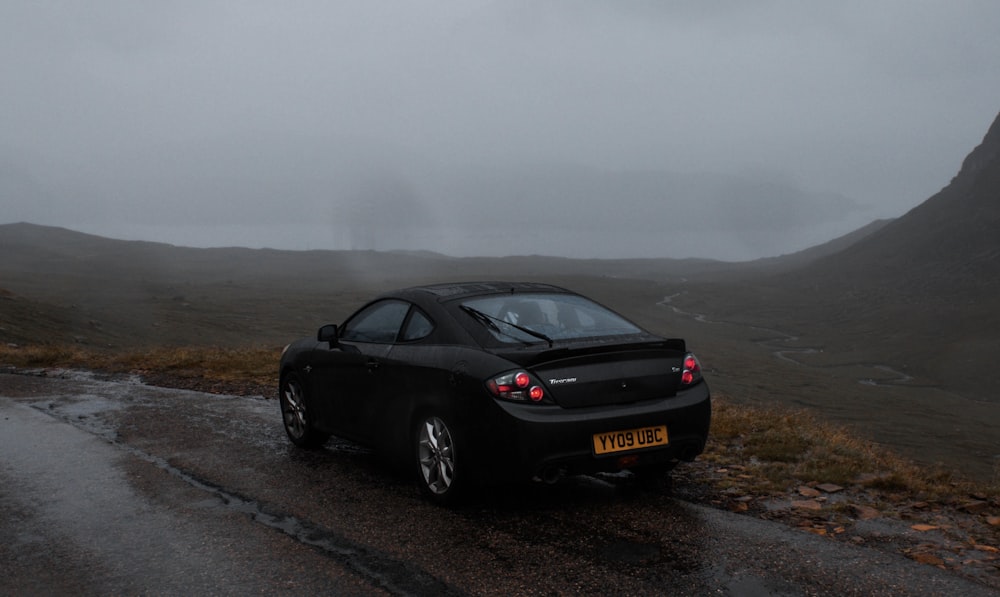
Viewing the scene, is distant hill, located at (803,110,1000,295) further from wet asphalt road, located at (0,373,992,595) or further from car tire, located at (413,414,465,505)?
car tire, located at (413,414,465,505)

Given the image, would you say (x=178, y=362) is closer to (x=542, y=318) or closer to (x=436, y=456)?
(x=436, y=456)

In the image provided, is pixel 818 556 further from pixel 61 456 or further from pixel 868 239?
pixel 868 239

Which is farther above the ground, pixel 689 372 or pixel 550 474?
pixel 689 372

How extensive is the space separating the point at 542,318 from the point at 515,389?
3.37 feet

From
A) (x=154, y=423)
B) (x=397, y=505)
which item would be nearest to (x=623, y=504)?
(x=397, y=505)

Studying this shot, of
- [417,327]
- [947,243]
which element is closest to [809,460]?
[417,327]

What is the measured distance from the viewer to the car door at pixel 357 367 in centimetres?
664

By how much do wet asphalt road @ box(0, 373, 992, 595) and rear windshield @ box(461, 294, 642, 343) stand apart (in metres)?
1.16

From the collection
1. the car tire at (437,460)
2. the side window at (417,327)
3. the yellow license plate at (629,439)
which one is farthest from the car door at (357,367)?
the yellow license plate at (629,439)

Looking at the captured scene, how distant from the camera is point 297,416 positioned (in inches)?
316

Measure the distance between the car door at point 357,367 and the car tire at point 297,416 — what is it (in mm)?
330

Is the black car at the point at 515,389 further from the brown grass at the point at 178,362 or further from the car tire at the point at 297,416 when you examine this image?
the brown grass at the point at 178,362

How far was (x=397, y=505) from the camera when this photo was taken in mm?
5844

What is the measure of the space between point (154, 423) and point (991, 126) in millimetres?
215843
